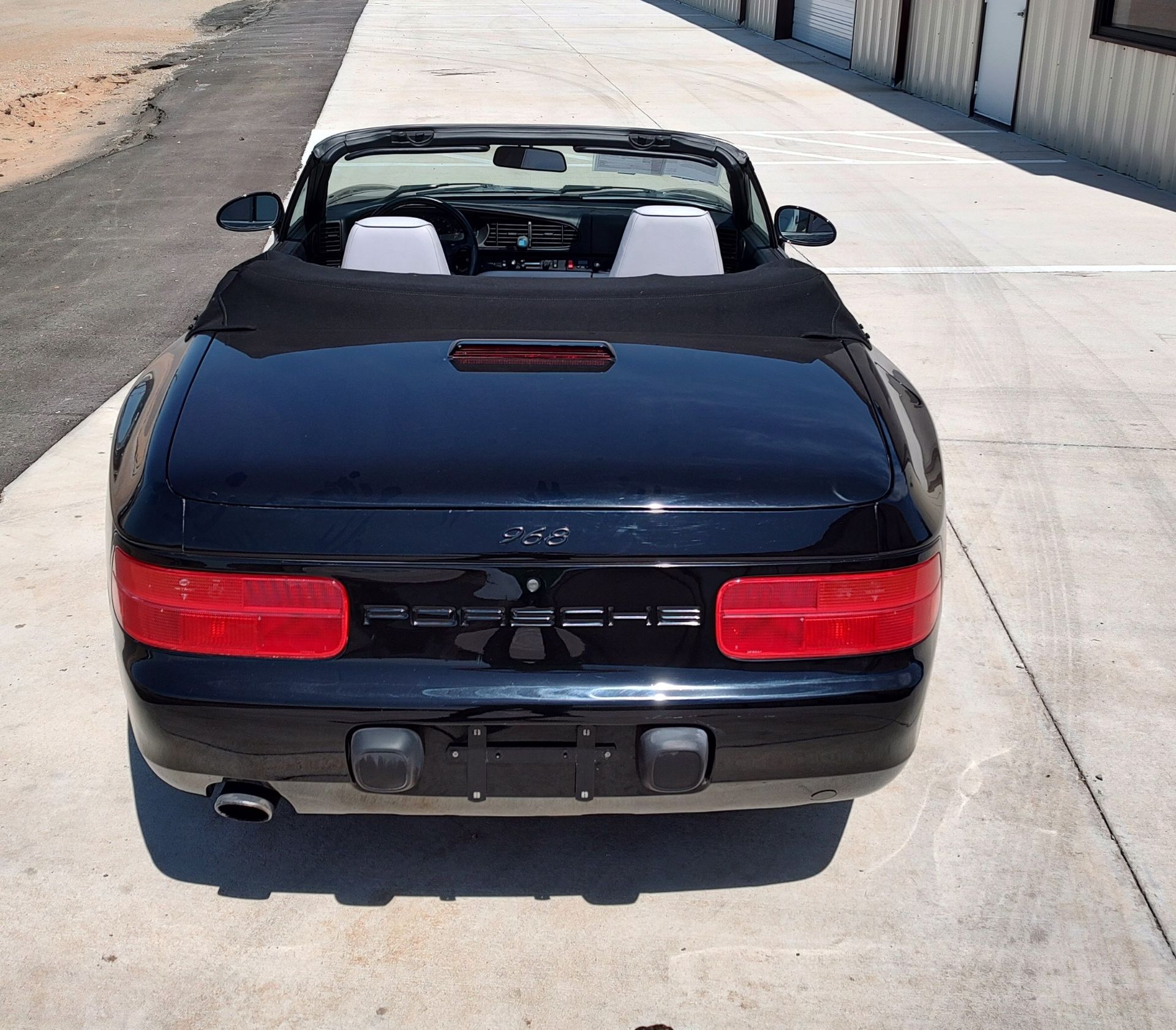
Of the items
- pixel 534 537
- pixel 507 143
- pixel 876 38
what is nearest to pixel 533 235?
pixel 507 143

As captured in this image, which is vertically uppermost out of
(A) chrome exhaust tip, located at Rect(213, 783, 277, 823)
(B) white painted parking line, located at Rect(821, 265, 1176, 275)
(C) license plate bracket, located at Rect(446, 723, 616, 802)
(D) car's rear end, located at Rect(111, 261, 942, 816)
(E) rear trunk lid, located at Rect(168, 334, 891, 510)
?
(E) rear trunk lid, located at Rect(168, 334, 891, 510)

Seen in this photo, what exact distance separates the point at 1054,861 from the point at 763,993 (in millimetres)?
841

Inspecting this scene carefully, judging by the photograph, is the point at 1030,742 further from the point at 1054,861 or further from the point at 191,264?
the point at 191,264

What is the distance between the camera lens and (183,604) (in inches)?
91.5

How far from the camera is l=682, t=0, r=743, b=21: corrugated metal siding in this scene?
29.1m

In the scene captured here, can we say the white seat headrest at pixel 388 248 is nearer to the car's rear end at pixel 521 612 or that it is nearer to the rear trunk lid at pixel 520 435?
the rear trunk lid at pixel 520 435

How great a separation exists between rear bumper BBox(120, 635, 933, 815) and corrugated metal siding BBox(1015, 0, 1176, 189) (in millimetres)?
11166

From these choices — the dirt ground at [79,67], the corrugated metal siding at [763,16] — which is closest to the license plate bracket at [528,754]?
the dirt ground at [79,67]

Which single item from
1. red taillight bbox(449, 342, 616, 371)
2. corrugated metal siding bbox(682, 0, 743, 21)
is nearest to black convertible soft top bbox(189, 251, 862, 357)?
red taillight bbox(449, 342, 616, 371)

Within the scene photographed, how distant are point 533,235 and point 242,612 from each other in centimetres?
248

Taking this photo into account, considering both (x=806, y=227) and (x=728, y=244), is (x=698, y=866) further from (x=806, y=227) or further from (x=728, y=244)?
(x=806, y=227)

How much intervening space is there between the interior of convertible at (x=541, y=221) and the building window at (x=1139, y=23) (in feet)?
31.1

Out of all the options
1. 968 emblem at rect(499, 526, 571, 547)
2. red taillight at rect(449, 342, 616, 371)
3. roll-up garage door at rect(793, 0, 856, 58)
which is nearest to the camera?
968 emblem at rect(499, 526, 571, 547)

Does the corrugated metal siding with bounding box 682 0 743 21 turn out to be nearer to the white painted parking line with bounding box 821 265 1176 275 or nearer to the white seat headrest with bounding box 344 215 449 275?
the white painted parking line with bounding box 821 265 1176 275
